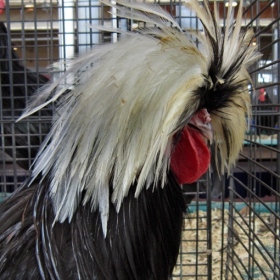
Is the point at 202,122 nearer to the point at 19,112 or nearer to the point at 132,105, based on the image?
the point at 132,105

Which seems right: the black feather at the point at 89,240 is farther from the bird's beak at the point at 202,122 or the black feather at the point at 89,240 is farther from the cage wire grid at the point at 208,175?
the cage wire grid at the point at 208,175

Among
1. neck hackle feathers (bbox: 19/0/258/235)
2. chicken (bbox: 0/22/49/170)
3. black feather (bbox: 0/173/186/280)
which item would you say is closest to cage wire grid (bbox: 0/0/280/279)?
chicken (bbox: 0/22/49/170)

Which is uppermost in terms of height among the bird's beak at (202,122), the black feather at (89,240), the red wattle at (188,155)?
the bird's beak at (202,122)

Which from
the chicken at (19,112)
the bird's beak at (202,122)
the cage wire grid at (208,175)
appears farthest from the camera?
the chicken at (19,112)

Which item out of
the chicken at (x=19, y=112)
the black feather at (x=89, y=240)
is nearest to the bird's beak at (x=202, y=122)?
the black feather at (x=89, y=240)

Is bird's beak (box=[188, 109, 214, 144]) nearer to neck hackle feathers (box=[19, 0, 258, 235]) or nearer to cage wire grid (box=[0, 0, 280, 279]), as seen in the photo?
neck hackle feathers (box=[19, 0, 258, 235])

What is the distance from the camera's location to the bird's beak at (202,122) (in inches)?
39.3

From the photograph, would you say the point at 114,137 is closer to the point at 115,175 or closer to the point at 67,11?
the point at 115,175

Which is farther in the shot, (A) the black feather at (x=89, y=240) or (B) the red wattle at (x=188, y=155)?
(B) the red wattle at (x=188, y=155)

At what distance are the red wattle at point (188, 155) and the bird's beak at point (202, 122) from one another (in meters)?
0.02

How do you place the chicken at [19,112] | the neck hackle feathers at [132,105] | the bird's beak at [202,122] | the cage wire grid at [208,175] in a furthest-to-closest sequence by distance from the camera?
the chicken at [19,112] < the cage wire grid at [208,175] < the bird's beak at [202,122] < the neck hackle feathers at [132,105]

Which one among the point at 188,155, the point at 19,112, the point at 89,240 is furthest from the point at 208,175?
the point at 19,112

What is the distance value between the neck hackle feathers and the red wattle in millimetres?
A: 75

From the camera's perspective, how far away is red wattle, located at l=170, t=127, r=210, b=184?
101 centimetres
